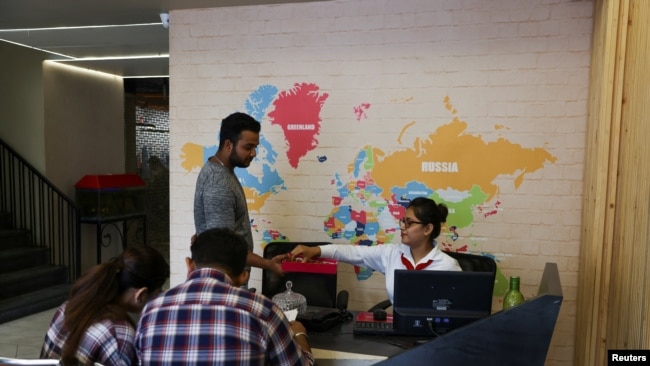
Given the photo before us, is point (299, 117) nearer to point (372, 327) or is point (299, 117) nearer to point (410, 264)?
point (410, 264)

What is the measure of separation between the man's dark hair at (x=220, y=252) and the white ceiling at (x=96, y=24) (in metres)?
2.23

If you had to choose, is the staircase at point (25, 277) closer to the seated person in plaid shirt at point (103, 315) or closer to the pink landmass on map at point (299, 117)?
the pink landmass on map at point (299, 117)

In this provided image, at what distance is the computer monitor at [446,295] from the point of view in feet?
5.96

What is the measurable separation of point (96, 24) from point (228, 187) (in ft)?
7.68

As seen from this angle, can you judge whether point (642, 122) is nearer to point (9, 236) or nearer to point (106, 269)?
point (106, 269)

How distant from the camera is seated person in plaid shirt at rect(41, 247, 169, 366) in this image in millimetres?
1410

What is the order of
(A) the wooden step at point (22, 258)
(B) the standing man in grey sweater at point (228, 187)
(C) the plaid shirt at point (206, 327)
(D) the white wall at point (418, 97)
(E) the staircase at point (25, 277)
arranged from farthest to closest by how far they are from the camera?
(A) the wooden step at point (22, 258) < (E) the staircase at point (25, 277) < (D) the white wall at point (418, 97) < (B) the standing man in grey sweater at point (228, 187) < (C) the plaid shirt at point (206, 327)

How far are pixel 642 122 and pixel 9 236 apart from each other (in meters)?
6.04

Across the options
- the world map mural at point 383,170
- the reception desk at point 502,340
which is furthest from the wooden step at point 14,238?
the reception desk at point 502,340

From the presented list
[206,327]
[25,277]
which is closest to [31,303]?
[25,277]

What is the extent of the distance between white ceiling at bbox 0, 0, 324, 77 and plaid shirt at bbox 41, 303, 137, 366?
2.50 meters

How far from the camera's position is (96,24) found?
402 centimetres

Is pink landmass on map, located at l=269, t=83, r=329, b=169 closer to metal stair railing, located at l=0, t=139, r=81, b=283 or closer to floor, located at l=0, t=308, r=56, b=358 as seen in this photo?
floor, located at l=0, t=308, r=56, b=358

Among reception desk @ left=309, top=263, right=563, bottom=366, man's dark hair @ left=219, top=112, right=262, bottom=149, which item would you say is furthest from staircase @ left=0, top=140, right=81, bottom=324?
reception desk @ left=309, top=263, right=563, bottom=366
